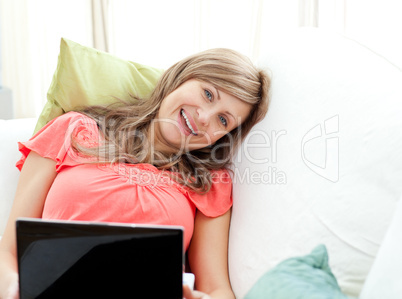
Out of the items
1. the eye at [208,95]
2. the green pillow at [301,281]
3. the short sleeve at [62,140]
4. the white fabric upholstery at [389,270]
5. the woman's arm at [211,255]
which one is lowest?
the woman's arm at [211,255]

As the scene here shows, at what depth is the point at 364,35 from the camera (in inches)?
77.8

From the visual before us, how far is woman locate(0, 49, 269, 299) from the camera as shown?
963 millimetres

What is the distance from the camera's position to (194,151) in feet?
4.03

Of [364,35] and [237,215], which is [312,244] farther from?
[364,35]

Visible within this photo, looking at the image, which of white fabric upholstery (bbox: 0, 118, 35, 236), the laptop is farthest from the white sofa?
white fabric upholstery (bbox: 0, 118, 35, 236)

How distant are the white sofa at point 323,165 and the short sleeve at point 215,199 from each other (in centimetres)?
3

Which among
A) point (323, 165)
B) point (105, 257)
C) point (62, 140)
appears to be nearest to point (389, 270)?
point (323, 165)

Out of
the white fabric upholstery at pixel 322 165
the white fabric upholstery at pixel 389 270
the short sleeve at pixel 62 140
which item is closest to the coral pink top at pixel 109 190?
the short sleeve at pixel 62 140

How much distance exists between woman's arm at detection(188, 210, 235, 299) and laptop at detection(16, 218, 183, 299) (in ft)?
1.13

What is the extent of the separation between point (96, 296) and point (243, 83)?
676mm

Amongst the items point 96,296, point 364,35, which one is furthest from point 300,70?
point 364,35

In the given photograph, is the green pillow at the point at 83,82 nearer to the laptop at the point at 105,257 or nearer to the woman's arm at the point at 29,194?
the woman's arm at the point at 29,194

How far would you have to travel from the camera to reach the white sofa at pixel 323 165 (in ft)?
2.52

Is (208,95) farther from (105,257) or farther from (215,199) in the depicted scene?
(105,257)
